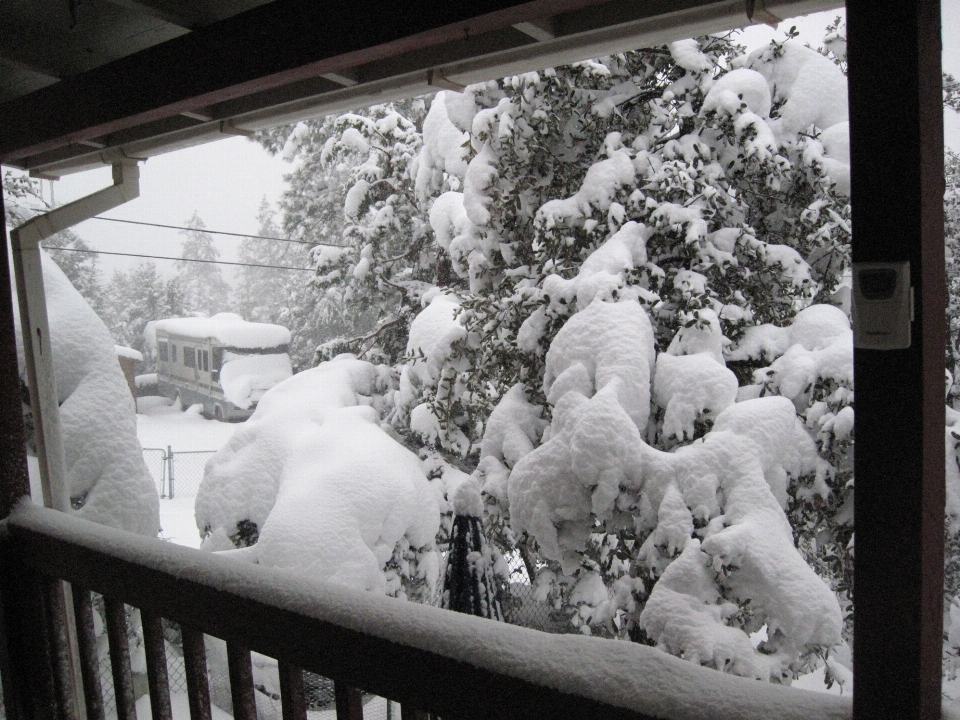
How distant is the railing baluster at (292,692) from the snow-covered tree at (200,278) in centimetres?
1763

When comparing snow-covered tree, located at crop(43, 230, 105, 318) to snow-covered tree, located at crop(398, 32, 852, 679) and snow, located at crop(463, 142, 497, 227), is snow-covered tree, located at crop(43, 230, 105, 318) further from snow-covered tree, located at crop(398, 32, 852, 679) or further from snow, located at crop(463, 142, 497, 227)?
snow, located at crop(463, 142, 497, 227)

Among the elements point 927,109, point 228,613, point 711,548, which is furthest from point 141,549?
point 711,548

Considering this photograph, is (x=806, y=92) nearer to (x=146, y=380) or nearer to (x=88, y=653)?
(x=88, y=653)

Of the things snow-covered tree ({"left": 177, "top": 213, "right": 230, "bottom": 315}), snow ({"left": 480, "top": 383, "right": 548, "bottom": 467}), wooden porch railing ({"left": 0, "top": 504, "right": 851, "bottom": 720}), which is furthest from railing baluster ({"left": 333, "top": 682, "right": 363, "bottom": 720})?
snow-covered tree ({"left": 177, "top": 213, "right": 230, "bottom": 315})

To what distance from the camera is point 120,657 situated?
1.62 m

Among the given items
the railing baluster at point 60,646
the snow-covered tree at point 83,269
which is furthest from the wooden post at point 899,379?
the snow-covered tree at point 83,269

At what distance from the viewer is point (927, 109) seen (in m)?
0.81

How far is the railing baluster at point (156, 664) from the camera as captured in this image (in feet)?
5.06

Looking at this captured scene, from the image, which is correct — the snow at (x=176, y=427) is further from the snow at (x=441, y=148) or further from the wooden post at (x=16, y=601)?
the wooden post at (x=16, y=601)

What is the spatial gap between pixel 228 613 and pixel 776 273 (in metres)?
3.66

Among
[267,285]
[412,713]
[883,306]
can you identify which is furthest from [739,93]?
[267,285]

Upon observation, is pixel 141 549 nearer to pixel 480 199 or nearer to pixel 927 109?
pixel 927 109

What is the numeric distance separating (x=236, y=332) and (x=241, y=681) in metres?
12.2

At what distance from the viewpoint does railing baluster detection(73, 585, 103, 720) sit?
5.78ft
